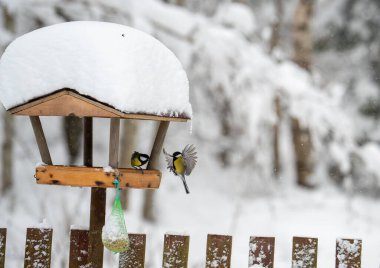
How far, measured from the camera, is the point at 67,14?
8.45 m

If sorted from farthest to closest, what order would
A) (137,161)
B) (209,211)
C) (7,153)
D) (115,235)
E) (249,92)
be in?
(209,211) < (7,153) < (249,92) < (137,161) < (115,235)

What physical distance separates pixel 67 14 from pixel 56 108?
625 centimetres

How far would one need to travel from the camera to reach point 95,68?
2.44m

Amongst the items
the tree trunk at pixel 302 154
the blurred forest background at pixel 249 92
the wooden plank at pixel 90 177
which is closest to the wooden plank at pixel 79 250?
the wooden plank at pixel 90 177

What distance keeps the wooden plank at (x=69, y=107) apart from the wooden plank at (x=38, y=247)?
0.56m

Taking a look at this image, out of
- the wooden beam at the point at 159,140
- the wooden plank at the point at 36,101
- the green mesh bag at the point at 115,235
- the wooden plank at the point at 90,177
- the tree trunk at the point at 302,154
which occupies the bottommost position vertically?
the green mesh bag at the point at 115,235

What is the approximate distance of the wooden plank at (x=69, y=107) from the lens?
8.14ft

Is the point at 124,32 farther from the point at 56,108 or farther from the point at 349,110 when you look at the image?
the point at 349,110

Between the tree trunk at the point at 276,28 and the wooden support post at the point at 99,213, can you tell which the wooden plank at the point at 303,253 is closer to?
the wooden support post at the point at 99,213

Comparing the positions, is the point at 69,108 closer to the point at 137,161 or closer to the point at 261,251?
the point at 137,161

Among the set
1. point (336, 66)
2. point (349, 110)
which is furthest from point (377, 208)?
point (336, 66)

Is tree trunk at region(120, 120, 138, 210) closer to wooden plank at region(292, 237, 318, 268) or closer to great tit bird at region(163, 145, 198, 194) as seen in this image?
great tit bird at region(163, 145, 198, 194)

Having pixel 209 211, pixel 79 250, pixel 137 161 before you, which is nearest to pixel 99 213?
pixel 79 250

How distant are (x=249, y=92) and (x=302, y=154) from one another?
4.88 metres
